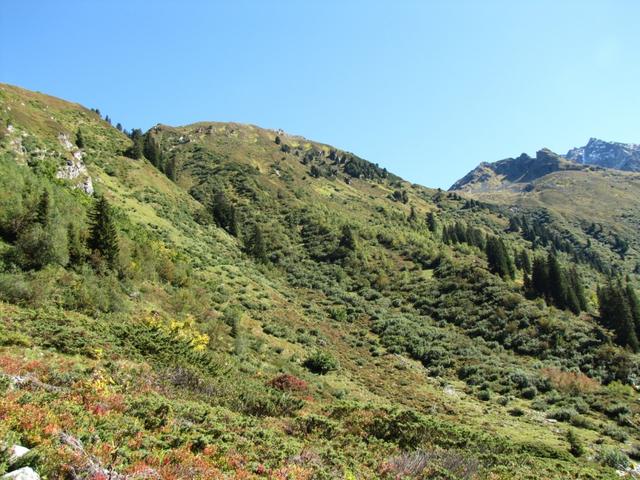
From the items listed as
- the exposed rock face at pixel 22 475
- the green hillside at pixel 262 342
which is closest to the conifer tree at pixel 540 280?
the green hillside at pixel 262 342

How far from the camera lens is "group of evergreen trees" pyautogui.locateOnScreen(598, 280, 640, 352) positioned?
46.7 meters

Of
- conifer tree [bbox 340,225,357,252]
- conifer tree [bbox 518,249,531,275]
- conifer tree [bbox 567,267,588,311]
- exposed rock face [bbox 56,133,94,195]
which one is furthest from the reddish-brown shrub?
exposed rock face [bbox 56,133,94,195]

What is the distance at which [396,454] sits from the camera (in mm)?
12828

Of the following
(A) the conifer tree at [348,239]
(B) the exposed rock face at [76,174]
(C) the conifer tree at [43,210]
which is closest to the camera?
(C) the conifer tree at [43,210]

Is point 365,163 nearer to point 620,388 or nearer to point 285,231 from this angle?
point 285,231

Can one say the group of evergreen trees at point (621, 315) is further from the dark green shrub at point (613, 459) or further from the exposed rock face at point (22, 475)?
the exposed rock face at point (22, 475)

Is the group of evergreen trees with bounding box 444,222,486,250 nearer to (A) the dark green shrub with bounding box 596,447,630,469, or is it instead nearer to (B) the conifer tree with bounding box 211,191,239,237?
(B) the conifer tree with bounding box 211,191,239,237

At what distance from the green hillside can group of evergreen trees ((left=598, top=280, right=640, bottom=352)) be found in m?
0.32

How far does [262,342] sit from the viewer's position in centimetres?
3136

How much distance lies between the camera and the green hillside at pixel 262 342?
33.4 ft

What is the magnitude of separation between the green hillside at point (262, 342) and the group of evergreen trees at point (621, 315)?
1.04 feet

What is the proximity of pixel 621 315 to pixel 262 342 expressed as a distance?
4401 centimetres

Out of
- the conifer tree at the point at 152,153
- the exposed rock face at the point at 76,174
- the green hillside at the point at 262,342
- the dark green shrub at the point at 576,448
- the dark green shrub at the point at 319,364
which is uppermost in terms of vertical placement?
the conifer tree at the point at 152,153

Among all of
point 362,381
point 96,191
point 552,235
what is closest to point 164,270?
point 362,381
